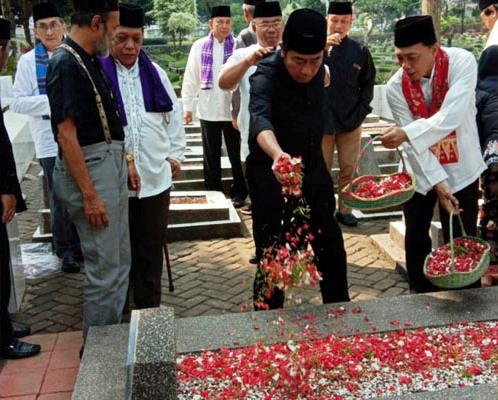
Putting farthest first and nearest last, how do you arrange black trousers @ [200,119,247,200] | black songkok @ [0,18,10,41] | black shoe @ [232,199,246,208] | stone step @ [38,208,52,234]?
black shoe @ [232,199,246,208] → black trousers @ [200,119,247,200] → stone step @ [38,208,52,234] → black songkok @ [0,18,10,41]

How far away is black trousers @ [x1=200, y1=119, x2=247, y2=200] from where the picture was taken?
7.09 m

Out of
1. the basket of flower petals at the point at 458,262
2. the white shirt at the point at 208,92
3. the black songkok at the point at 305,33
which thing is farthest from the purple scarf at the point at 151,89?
the white shirt at the point at 208,92

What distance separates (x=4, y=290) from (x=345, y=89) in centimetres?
371

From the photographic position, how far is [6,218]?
3.74 meters

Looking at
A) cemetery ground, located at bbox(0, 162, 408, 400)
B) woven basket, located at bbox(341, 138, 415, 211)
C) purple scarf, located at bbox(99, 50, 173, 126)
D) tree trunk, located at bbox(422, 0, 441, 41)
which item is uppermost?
tree trunk, located at bbox(422, 0, 441, 41)

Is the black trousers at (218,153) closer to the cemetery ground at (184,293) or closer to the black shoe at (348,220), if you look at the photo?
the cemetery ground at (184,293)

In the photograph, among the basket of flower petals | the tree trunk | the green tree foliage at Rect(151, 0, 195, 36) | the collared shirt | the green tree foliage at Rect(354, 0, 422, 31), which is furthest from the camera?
the green tree foliage at Rect(354, 0, 422, 31)

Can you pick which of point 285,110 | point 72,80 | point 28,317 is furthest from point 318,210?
point 28,317

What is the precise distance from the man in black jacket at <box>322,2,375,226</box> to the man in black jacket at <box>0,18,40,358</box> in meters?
3.17

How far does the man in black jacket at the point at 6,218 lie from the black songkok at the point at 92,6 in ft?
2.53

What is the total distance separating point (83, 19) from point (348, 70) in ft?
10.9

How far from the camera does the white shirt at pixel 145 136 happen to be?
3.87 meters

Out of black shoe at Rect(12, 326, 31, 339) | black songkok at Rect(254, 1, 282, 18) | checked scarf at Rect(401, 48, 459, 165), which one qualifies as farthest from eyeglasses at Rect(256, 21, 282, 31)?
black shoe at Rect(12, 326, 31, 339)

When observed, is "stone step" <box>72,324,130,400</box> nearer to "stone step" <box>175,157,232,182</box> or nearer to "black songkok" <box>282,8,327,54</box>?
"black songkok" <box>282,8,327,54</box>
